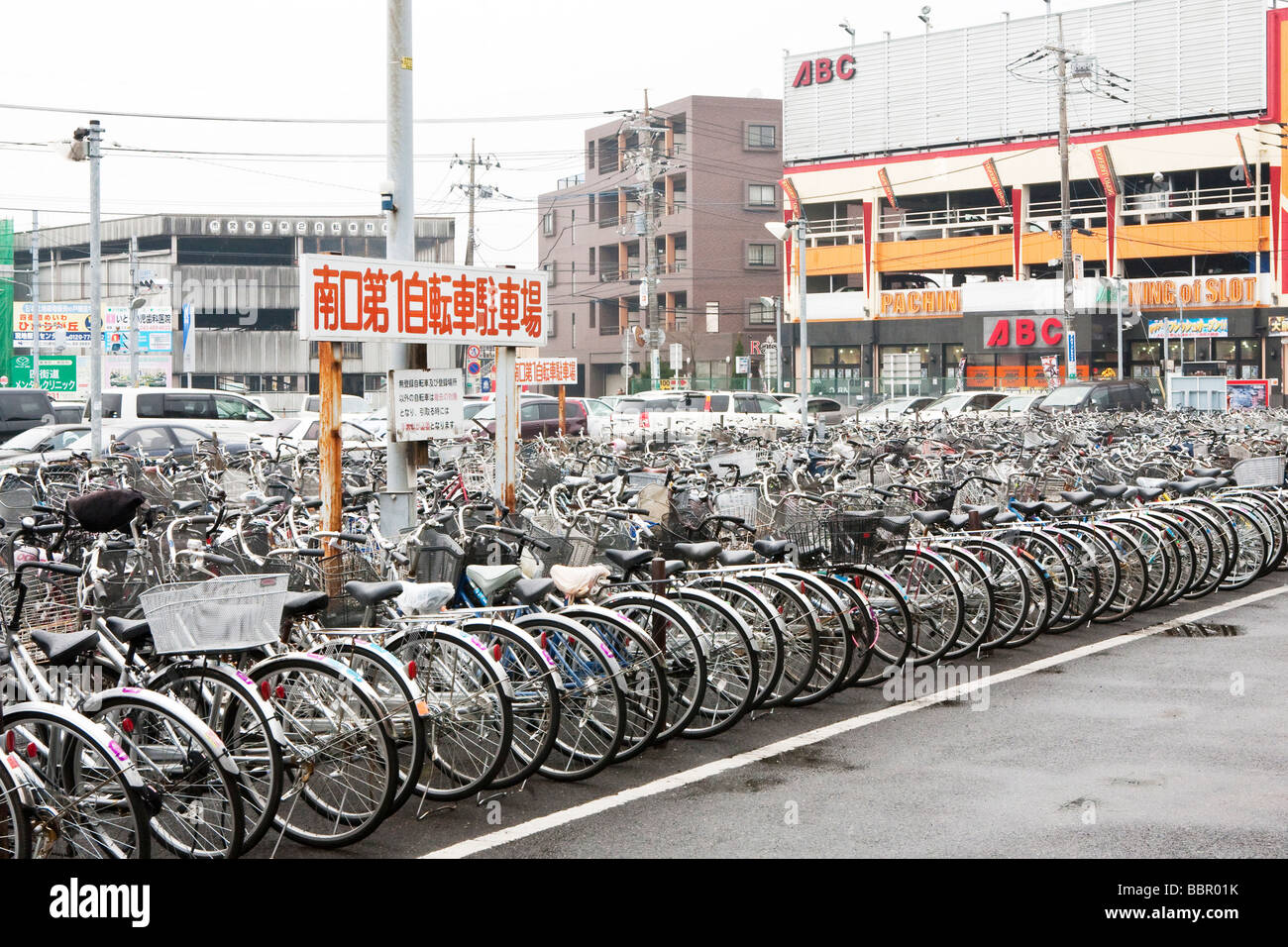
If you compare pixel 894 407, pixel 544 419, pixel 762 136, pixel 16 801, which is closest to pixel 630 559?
pixel 16 801

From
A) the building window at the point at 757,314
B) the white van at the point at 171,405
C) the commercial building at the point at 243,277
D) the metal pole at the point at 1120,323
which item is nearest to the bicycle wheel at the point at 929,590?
the white van at the point at 171,405

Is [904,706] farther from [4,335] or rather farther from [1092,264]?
[4,335]

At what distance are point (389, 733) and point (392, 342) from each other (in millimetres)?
4767

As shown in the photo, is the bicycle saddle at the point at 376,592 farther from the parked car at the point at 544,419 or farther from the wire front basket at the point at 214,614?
the parked car at the point at 544,419

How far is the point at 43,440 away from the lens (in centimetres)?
1833

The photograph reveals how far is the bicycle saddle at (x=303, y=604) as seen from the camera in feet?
18.6

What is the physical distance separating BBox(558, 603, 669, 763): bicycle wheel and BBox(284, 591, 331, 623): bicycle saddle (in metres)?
1.34

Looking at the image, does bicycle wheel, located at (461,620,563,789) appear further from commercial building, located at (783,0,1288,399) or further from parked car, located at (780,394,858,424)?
commercial building, located at (783,0,1288,399)

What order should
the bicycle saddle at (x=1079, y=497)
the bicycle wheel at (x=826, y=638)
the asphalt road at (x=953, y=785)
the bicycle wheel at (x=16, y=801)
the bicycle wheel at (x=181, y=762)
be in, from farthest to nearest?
the bicycle saddle at (x=1079, y=497) → the bicycle wheel at (x=826, y=638) → the asphalt road at (x=953, y=785) → the bicycle wheel at (x=181, y=762) → the bicycle wheel at (x=16, y=801)

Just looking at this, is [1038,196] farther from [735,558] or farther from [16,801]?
[16,801]

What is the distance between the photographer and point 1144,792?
19.9ft

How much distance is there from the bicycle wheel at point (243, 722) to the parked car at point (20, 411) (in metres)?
22.7

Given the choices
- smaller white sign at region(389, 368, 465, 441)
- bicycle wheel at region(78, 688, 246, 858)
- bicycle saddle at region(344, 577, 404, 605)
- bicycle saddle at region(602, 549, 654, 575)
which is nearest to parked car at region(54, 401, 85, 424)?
smaller white sign at region(389, 368, 465, 441)

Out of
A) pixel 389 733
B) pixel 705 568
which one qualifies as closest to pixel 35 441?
pixel 705 568
